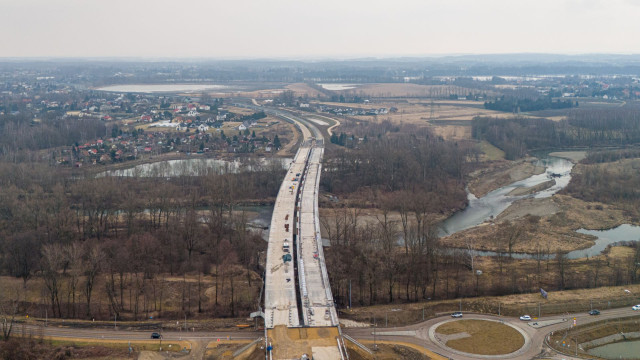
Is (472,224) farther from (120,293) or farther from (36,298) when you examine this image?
(36,298)

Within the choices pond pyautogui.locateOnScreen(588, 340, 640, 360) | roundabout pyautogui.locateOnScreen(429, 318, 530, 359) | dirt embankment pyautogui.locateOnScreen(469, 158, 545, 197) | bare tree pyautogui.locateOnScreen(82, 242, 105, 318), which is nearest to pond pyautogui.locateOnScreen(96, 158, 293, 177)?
bare tree pyautogui.locateOnScreen(82, 242, 105, 318)

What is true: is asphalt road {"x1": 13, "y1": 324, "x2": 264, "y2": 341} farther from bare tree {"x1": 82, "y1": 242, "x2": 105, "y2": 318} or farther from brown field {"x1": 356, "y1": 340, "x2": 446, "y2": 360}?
brown field {"x1": 356, "y1": 340, "x2": 446, "y2": 360}

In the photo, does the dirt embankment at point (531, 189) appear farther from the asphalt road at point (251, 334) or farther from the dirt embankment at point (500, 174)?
the asphalt road at point (251, 334)

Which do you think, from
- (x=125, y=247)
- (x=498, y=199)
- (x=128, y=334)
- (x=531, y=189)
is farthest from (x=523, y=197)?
(x=128, y=334)

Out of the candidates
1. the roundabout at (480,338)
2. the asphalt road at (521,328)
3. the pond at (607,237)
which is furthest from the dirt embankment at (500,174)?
the roundabout at (480,338)

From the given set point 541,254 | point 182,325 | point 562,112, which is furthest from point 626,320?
point 562,112

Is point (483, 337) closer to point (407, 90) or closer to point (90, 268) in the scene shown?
point (90, 268)
